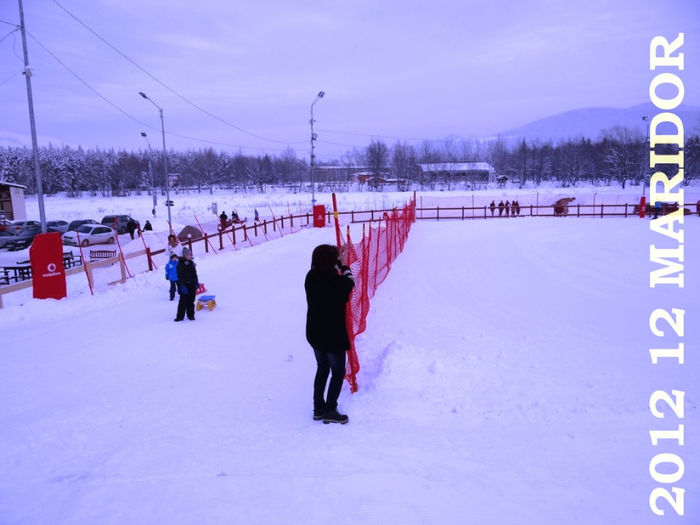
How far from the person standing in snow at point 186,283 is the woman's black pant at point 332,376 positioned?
4916 mm

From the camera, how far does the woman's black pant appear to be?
4559 millimetres

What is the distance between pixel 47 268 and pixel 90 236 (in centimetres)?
1803

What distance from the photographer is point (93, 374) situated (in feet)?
21.0

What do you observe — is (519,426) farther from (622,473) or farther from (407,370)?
(407,370)

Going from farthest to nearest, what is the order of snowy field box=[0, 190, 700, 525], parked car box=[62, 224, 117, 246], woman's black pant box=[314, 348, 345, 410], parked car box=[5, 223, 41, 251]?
parked car box=[62, 224, 117, 246]
parked car box=[5, 223, 41, 251]
woman's black pant box=[314, 348, 345, 410]
snowy field box=[0, 190, 700, 525]

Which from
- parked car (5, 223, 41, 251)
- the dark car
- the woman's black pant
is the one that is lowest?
the woman's black pant

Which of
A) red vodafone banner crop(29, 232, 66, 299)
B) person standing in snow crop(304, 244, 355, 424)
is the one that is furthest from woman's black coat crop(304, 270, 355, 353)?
red vodafone banner crop(29, 232, 66, 299)

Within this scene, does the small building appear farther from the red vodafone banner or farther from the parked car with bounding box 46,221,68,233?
the red vodafone banner

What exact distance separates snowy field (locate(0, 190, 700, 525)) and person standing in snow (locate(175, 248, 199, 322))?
11.0 inches

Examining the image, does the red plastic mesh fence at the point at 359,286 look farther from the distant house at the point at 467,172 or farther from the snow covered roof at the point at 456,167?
the snow covered roof at the point at 456,167

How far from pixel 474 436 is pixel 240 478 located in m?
2.17

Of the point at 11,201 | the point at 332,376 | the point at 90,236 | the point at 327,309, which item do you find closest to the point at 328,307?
the point at 327,309

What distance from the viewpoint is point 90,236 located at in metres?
26.9

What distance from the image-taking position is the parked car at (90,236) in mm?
26500
